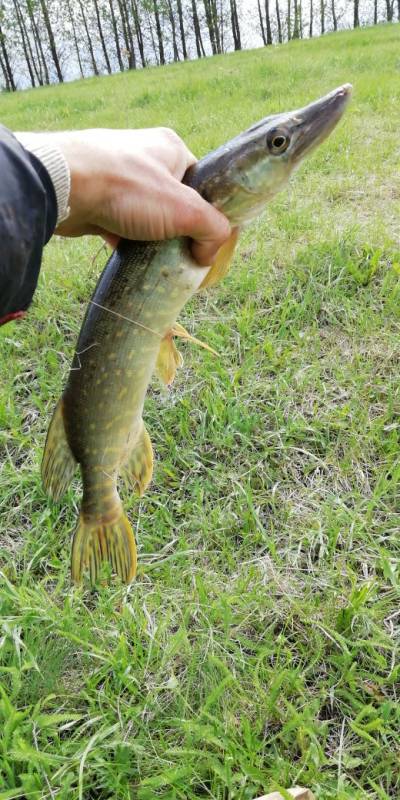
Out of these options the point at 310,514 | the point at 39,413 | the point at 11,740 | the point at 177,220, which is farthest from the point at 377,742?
the point at 39,413

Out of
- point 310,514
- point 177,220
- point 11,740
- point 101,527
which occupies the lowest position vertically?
point 310,514

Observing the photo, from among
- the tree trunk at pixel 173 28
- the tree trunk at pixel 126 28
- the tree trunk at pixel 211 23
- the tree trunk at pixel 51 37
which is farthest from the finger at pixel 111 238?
the tree trunk at pixel 173 28

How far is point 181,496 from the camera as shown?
2209mm

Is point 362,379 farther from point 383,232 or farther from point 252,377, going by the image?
point 383,232

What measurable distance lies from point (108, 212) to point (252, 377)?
140cm

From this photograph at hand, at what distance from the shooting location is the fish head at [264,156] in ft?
4.14

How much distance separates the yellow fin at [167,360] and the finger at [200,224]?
270 mm

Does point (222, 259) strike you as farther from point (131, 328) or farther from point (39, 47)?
point (39, 47)

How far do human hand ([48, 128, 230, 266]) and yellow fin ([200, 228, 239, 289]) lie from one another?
0.17ft

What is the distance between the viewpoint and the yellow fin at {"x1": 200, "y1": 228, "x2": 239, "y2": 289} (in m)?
1.39

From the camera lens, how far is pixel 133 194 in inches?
49.8

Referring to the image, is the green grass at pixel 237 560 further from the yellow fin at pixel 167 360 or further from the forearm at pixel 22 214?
the forearm at pixel 22 214

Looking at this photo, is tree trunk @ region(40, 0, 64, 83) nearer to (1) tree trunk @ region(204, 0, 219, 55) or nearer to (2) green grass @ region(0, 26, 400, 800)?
(1) tree trunk @ region(204, 0, 219, 55)

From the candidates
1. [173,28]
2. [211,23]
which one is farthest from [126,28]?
[211,23]
